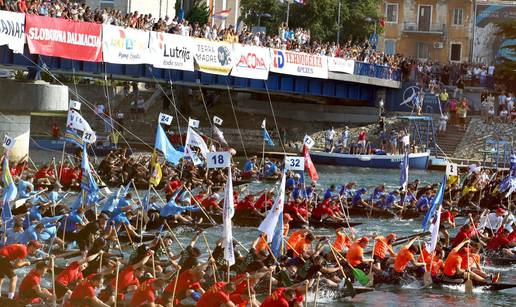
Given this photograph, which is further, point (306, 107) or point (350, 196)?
point (306, 107)

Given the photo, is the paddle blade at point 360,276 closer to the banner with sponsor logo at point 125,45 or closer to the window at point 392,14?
the banner with sponsor logo at point 125,45

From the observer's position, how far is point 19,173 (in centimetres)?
4050

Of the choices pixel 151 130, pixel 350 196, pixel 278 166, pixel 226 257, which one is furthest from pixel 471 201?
pixel 151 130

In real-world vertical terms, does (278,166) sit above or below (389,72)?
below

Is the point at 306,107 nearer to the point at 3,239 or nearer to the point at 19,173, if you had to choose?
the point at 19,173

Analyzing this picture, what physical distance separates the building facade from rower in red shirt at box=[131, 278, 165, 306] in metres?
80.7

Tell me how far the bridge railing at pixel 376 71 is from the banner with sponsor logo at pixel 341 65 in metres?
0.56

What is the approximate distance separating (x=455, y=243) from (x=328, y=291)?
6644 millimetres

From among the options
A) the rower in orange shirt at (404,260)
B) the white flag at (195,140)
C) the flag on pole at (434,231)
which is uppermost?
the white flag at (195,140)

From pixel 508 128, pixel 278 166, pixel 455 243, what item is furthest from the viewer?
pixel 508 128

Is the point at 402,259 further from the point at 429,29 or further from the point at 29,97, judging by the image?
the point at 429,29

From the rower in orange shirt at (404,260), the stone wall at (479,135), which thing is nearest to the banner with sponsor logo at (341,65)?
the stone wall at (479,135)

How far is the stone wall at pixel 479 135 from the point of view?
71250mm

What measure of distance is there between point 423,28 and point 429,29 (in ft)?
1.66
